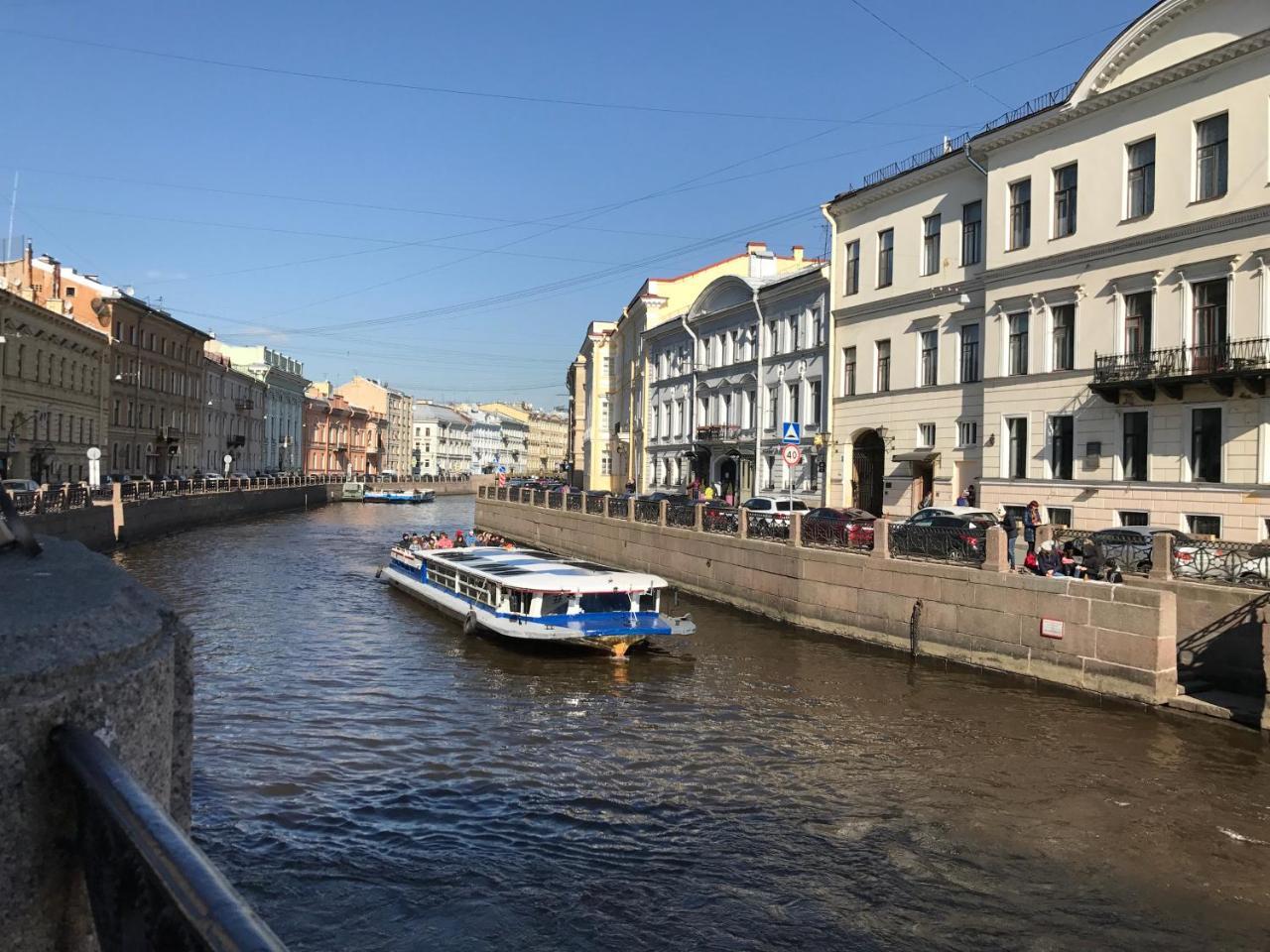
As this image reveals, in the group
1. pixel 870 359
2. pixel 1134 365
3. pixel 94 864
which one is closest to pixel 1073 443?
pixel 1134 365

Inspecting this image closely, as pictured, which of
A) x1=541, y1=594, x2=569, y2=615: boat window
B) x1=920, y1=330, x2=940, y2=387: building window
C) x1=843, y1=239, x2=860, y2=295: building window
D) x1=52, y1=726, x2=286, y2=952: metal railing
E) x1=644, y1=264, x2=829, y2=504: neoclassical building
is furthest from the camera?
x1=644, y1=264, x2=829, y2=504: neoclassical building

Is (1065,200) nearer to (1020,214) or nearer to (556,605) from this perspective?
(1020,214)

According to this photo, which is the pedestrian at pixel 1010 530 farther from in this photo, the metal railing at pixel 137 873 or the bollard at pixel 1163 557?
the metal railing at pixel 137 873

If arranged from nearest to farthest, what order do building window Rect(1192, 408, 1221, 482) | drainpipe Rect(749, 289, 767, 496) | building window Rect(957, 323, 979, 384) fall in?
building window Rect(1192, 408, 1221, 482) → building window Rect(957, 323, 979, 384) → drainpipe Rect(749, 289, 767, 496)

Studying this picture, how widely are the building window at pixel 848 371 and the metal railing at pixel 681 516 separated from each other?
27.7 ft

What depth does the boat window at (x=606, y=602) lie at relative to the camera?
1945 cm

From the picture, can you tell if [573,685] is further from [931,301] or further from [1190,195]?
[931,301]

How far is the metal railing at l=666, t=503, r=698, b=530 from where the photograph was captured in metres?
28.7

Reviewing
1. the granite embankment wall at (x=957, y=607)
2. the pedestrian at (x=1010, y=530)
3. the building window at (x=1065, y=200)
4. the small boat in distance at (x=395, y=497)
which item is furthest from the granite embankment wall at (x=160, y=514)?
the building window at (x=1065, y=200)

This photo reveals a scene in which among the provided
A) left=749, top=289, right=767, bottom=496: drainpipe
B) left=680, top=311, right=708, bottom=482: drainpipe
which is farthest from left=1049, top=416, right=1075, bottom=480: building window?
left=680, top=311, right=708, bottom=482: drainpipe

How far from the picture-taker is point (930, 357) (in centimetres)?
3089

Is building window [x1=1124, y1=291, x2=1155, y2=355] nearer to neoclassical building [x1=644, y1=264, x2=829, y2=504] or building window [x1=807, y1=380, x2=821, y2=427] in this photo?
neoclassical building [x1=644, y1=264, x2=829, y2=504]

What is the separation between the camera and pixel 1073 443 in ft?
82.5

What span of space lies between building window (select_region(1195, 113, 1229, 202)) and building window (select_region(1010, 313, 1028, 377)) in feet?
17.9
